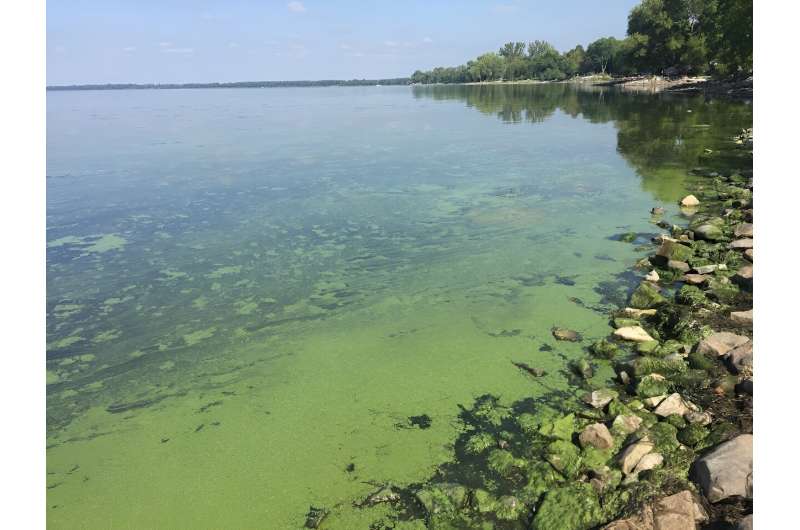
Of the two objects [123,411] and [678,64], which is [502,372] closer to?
[123,411]

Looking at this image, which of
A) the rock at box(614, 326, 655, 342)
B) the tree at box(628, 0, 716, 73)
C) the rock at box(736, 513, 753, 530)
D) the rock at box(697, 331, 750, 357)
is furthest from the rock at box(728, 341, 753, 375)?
the tree at box(628, 0, 716, 73)

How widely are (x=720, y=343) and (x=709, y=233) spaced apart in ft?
19.3

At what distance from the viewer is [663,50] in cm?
9575

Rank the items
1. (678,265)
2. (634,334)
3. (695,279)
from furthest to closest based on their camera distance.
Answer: (678,265) → (695,279) → (634,334)

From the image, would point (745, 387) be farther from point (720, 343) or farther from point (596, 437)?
point (596, 437)

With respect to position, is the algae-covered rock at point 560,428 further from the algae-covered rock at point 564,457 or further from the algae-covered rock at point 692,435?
the algae-covered rock at point 692,435

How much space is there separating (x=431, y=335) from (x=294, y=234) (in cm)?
727

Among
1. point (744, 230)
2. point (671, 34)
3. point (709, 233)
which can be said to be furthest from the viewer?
point (671, 34)

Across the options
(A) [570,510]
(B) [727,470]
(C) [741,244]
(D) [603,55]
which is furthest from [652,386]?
(D) [603,55]

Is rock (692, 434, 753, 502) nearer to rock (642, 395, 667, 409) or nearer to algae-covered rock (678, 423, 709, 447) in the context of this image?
algae-covered rock (678, 423, 709, 447)

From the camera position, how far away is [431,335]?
9461 millimetres

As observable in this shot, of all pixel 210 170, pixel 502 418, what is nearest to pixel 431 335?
pixel 502 418

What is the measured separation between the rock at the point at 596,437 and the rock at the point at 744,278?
581 centimetres

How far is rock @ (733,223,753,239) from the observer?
1235 centimetres
